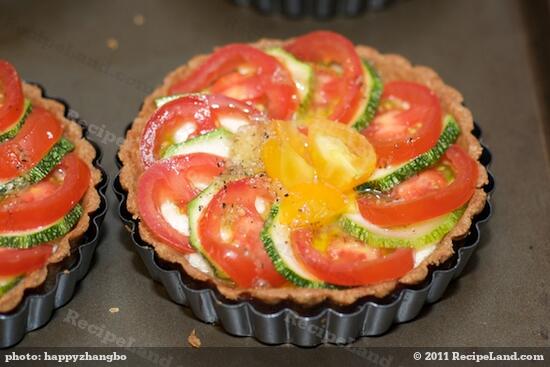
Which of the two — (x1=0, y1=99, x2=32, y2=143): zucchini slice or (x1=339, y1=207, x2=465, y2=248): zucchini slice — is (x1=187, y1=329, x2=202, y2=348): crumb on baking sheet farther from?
(x1=0, y1=99, x2=32, y2=143): zucchini slice

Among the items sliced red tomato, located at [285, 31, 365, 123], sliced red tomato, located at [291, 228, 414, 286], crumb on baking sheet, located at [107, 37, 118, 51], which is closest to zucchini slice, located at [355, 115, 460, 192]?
sliced red tomato, located at [291, 228, 414, 286]

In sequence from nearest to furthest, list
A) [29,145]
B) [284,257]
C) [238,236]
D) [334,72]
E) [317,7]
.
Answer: [284,257], [238,236], [29,145], [334,72], [317,7]

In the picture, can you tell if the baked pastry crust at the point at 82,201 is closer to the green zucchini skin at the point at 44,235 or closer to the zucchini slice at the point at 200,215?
the green zucchini skin at the point at 44,235

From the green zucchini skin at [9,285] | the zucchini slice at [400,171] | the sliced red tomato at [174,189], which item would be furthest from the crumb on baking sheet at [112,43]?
the zucchini slice at [400,171]

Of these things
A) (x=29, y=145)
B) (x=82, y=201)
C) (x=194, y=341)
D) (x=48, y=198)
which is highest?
(x=29, y=145)

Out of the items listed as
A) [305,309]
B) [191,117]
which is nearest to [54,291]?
[191,117]

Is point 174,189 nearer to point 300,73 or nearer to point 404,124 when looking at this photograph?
point 300,73

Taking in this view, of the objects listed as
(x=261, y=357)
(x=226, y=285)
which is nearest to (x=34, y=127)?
(x=226, y=285)
